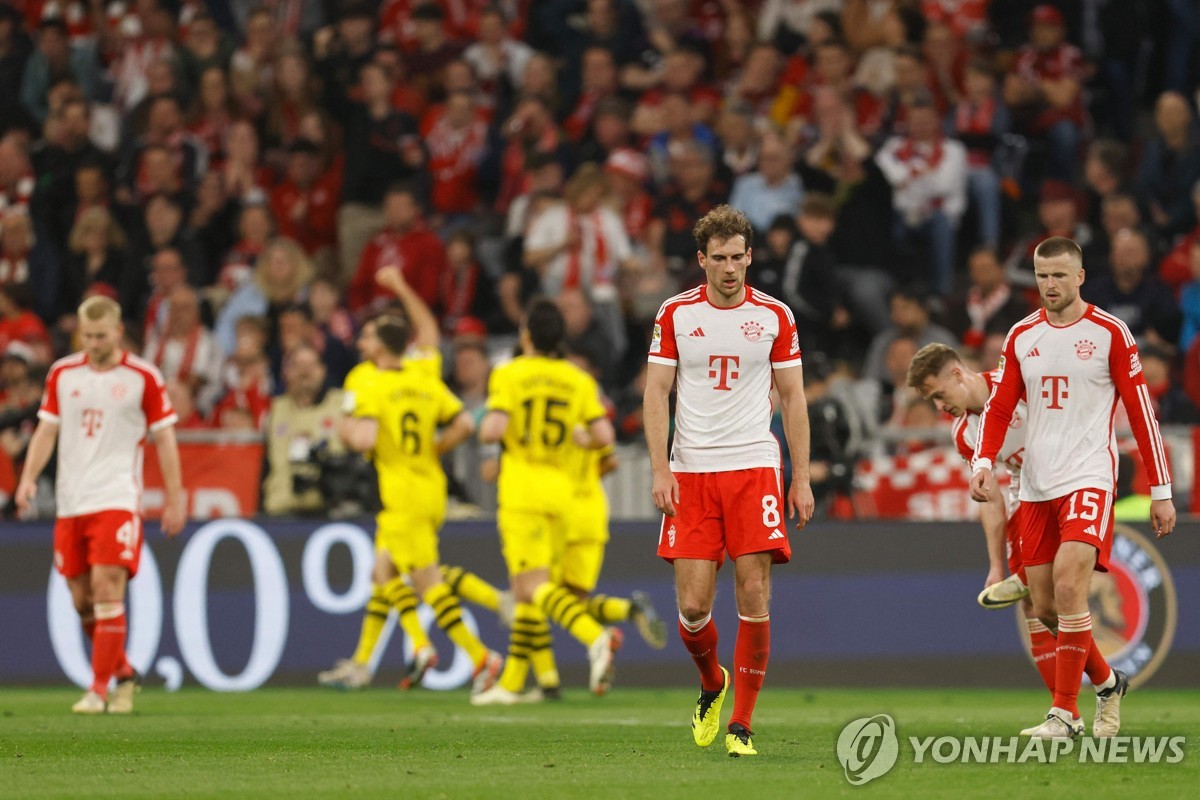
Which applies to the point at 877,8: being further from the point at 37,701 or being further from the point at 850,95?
the point at 37,701

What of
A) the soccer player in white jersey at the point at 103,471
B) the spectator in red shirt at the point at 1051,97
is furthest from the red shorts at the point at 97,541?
the spectator in red shirt at the point at 1051,97

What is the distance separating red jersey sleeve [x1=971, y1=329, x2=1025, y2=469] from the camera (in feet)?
31.2

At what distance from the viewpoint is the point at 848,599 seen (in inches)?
578

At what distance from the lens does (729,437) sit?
8.89 m

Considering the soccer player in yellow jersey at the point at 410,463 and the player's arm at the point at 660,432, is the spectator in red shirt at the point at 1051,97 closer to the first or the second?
the soccer player in yellow jersey at the point at 410,463

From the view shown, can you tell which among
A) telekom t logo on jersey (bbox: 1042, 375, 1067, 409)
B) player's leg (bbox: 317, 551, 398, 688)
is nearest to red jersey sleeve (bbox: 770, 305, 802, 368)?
telekom t logo on jersey (bbox: 1042, 375, 1067, 409)

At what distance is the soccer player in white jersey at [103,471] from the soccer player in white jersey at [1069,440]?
5.35 meters

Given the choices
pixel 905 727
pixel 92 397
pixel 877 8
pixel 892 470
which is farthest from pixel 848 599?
pixel 877 8

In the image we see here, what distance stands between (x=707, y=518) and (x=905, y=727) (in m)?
2.30

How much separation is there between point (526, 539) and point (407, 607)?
136 cm

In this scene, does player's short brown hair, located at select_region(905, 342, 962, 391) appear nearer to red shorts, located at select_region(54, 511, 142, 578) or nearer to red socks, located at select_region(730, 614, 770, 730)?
red socks, located at select_region(730, 614, 770, 730)

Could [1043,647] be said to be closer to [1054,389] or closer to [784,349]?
[1054,389]

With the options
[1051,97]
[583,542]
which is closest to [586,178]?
[1051,97]

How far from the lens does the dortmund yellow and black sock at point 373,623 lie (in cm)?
1401
